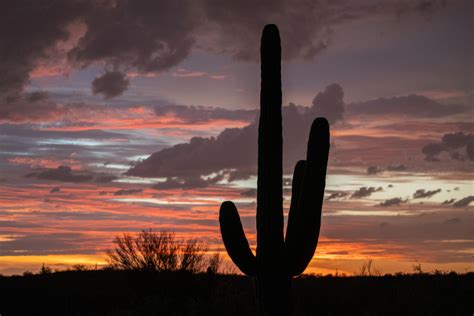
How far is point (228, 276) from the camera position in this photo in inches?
999

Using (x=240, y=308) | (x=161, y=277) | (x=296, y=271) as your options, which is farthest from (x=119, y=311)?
(x=296, y=271)

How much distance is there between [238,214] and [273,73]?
2.68 metres

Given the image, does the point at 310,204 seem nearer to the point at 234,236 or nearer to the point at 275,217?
the point at 275,217

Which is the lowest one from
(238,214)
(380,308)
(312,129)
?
(380,308)

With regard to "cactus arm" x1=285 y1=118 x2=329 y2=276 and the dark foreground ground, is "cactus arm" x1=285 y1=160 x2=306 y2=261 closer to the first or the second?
"cactus arm" x1=285 y1=118 x2=329 y2=276

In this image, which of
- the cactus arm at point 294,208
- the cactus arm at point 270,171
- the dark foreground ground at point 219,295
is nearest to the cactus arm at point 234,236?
the cactus arm at point 270,171

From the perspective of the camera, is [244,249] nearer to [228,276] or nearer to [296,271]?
[296,271]

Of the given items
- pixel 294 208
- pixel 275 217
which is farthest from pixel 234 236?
pixel 294 208

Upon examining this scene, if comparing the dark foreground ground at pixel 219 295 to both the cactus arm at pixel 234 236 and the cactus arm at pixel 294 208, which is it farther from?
the cactus arm at pixel 234 236

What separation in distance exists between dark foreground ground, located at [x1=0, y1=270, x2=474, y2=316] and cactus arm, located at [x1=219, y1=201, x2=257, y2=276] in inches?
373

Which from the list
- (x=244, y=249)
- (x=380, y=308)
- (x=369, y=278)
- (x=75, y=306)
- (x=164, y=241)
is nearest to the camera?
(x=244, y=249)

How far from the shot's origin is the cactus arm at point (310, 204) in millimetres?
11352

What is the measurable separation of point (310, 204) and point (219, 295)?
12.3m

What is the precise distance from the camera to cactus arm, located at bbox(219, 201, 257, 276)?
11.2 metres
